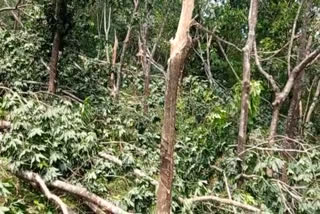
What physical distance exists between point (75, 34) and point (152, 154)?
255 cm

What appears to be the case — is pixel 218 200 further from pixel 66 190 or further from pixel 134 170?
pixel 66 190

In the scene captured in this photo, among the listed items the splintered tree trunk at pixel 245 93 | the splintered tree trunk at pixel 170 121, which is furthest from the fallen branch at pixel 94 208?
the splintered tree trunk at pixel 245 93

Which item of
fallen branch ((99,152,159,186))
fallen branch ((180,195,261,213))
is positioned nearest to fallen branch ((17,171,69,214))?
fallen branch ((99,152,159,186))

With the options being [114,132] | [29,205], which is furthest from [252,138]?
[29,205]

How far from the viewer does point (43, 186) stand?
4820mm

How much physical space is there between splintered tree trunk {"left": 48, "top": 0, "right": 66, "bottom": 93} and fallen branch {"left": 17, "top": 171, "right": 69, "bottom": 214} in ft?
6.40

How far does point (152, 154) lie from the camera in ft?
20.5

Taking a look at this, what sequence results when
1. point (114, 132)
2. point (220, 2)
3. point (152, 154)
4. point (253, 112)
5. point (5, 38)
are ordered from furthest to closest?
point (220, 2)
point (5, 38)
point (114, 132)
point (152, 154)
point (253, 112)

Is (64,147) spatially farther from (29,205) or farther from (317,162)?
(317,162)

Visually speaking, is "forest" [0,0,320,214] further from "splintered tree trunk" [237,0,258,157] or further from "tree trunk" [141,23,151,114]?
"tree trunk" [141,23,151,114]

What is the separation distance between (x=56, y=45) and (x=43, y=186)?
103 inches

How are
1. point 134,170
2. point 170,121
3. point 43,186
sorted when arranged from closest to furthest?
point 170,121
point 43,186
point 134,170

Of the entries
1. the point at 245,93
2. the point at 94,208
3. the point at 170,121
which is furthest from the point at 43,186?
the point at 245,93

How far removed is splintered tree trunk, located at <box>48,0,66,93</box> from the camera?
261 inches
